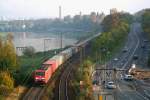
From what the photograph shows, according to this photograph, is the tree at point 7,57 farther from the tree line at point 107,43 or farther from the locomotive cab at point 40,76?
the tree line at point 107,43

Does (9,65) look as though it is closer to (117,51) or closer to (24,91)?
(24,91)

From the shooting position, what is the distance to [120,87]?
27.5 meters

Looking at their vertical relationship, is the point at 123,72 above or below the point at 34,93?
below

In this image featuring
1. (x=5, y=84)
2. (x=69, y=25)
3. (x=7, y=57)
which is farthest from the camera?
(x=69, y=25)

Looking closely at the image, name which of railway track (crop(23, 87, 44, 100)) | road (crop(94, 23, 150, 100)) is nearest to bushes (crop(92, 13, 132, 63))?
road (crop(94, 23, 150, 100))

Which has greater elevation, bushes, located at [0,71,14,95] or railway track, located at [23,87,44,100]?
bushes, located at [0,71,14,95]

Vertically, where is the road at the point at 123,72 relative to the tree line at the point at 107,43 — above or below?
below

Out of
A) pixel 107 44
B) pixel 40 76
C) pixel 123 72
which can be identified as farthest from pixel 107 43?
pixel 40 76

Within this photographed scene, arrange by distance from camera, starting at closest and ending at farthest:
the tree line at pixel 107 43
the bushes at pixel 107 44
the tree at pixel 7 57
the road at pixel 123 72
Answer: the road at pixel 123 72 < the tree at pixel 7 57 < the bushes at pixel 107 44 < the tree line at pixel 107 43

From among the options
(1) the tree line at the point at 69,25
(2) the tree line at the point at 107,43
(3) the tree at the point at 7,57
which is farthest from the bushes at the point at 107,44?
(1) the tree line at the point at 69,25

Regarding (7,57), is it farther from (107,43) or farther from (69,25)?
(69,25)

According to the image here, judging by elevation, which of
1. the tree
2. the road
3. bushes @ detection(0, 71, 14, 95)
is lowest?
the road

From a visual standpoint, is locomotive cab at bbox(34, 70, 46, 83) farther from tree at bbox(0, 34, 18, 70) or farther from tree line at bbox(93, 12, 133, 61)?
tree line at bbox(93, 12, 133, 61)

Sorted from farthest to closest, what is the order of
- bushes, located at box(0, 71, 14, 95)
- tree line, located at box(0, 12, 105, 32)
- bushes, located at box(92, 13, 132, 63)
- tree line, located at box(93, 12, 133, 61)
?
tree line, located at box(0, 12, 105, 32) → tree line, located at box(93, 12, 133, 61) → bushes, located at box(92, 13, 132, 63) → bushes, located at box(0, 71, 14, 95)
